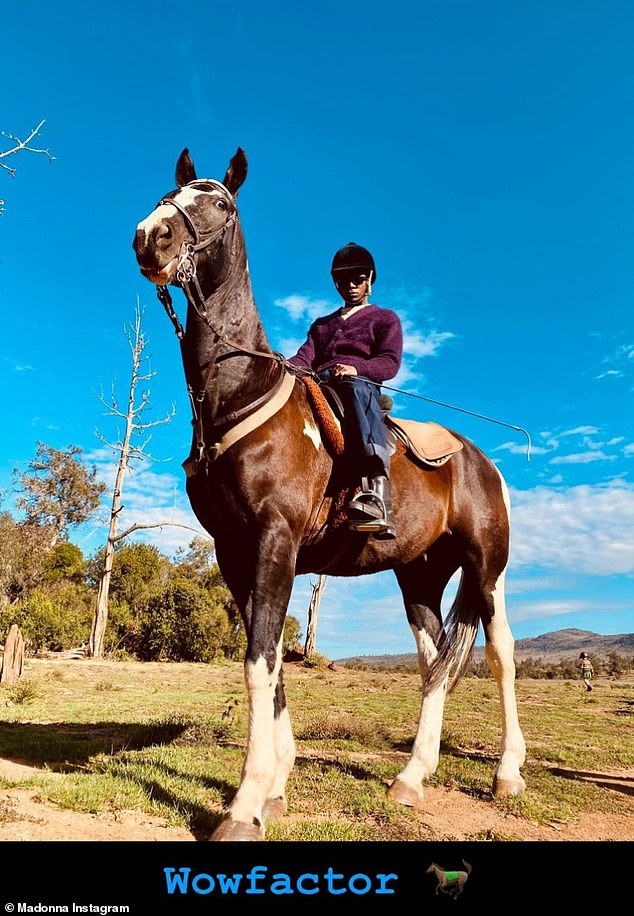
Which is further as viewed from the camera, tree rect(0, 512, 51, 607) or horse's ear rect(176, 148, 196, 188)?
tree rect(0, 512, 51, 607)

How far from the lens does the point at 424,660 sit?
5.48 metres

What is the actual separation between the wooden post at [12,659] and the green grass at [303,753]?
63 centimetres

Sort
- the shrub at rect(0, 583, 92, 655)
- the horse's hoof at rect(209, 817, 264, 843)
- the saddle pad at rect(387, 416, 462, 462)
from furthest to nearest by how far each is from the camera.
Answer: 1. the shrub at rect(0, 583, 92, 655)
2. the saddle pad at rect(387, 416, 462, 462)
3. the horse's hoof at rect(209, 817, 264, 843)

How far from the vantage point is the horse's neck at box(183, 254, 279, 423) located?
380cm

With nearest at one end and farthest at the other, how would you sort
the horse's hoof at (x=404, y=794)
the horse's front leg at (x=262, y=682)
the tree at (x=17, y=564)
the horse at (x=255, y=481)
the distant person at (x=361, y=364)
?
the horse's front leg at (x=262, y=682), the horse at (x=255, y=481), the distant person at (x=361, y=364), the horse's hoof at (x=404, y=794), the tree at (x=17, y=564)

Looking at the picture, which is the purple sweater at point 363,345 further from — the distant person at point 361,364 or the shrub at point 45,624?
the shrub at point 45,624

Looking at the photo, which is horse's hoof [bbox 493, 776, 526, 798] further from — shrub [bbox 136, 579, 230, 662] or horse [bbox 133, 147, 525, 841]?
shrub [bbox 136, 579, 230, 662]

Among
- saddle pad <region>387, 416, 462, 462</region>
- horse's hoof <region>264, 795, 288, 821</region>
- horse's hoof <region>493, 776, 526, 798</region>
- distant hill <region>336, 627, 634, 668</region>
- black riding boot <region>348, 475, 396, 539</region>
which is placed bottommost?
distant hill <region>336, 627, 634, 668</region>

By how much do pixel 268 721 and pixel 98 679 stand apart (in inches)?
497

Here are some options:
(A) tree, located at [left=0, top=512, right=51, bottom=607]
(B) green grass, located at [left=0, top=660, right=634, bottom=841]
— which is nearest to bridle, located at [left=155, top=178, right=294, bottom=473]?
(B) green grass, located at [left=0, top=660, right=634, bottom=841]

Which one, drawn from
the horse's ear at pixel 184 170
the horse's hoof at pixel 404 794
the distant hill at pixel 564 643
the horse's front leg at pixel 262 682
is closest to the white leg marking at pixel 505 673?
the horse's hoof at pixel 404 794

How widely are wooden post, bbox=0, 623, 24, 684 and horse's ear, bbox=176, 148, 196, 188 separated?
34.5 feet
